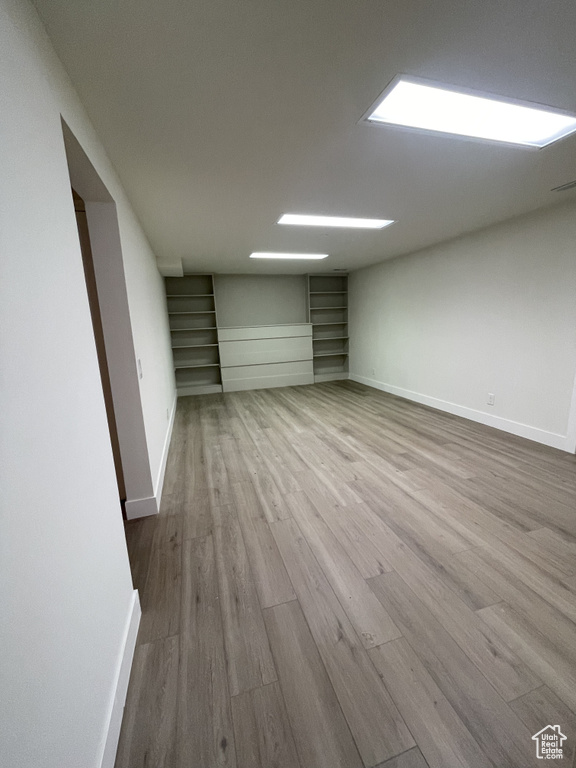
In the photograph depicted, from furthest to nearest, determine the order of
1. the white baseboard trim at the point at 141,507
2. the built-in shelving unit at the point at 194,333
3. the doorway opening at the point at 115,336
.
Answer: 1. the built-in shelving unit at the point at 194,333
2. the white baseboard trim at the point at 141,507
3. the doorway opening at the point at 115,336

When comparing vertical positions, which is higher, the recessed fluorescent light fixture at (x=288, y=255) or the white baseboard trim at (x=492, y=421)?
the recessed fluorescent light fixture at (x=288, y=255)

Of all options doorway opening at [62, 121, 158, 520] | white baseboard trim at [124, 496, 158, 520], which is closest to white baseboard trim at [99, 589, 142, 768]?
doorway opening at [62, 121, 158, 520]

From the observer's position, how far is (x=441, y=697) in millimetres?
1030

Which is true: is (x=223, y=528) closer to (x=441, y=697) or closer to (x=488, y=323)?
(x=441, y=697)

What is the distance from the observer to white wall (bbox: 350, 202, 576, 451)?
9.17 feet

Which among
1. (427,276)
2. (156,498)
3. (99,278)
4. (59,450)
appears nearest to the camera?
(59,450)

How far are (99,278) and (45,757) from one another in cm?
195

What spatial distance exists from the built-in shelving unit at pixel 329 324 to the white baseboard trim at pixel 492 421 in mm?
1702

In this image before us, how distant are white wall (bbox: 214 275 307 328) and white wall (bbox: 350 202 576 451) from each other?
1.92m

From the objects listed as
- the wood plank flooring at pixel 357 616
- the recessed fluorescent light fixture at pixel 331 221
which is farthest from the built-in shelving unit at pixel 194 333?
the wood plank flooring at pixel 357 616

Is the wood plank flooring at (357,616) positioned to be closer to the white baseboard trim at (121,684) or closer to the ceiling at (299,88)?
the white baseboard trim at (121,684)

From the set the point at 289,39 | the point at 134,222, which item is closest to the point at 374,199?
the point at 289,39

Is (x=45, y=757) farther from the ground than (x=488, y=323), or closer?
closer

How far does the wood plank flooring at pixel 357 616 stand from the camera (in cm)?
94
